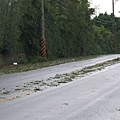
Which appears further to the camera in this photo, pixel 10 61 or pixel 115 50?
pixel 115 50

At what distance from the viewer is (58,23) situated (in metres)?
38.6

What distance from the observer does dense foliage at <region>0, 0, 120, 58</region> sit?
2633 centimetres

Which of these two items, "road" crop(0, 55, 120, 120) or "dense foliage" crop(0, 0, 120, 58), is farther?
"dense foliage" crop(0, 0, 120, 58)

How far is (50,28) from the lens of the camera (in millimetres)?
36094

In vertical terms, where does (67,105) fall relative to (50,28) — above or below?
below

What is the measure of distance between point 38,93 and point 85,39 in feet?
129

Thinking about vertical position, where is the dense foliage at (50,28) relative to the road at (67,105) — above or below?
above

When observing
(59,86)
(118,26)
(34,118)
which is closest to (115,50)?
(118,26)

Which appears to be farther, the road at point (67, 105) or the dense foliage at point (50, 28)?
the dense foliage at point (50, 28)

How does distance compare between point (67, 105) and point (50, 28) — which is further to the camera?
point (50, 28)

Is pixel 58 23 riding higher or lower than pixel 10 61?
higher

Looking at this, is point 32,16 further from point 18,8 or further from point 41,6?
point 18,8

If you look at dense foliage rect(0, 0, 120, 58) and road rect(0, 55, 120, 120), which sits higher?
dense foliage rect(0, 0, 120, 58)

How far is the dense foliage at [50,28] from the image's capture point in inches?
1037
